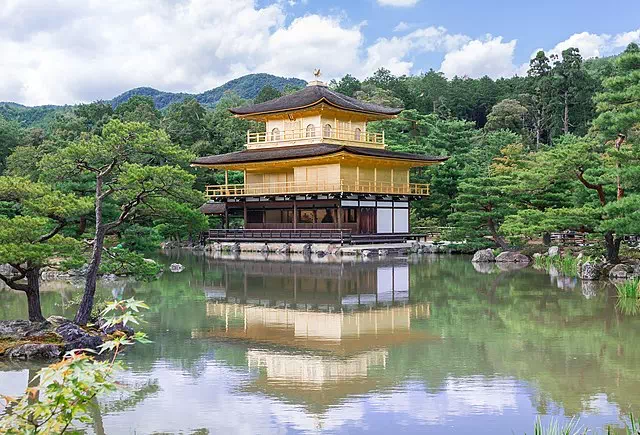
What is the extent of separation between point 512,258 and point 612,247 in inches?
257

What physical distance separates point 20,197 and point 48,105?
100934 millimetres

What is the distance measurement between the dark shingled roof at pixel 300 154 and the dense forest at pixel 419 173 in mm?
2628

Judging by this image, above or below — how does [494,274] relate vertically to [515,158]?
below

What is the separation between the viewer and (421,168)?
3834 cm

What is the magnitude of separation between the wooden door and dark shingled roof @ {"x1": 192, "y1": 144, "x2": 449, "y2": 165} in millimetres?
2634

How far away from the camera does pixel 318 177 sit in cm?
3294

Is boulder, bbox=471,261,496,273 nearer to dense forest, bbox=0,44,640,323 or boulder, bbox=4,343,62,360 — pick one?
dense forest, bbox=0,44,640,323

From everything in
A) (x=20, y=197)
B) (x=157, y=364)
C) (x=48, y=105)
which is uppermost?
(x=48, y=105)

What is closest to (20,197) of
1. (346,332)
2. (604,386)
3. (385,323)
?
(346,332)

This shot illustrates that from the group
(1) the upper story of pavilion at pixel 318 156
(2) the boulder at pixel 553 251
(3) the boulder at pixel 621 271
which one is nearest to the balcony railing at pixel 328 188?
(1) the upper story of pavilion at pixel 318 156

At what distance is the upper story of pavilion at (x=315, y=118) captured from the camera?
112 ft

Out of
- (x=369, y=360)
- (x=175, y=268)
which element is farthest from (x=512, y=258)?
(x=369, y=360)

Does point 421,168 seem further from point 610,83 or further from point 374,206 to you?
point 610,83

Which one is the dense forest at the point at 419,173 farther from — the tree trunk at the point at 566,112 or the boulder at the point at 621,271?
the boulder at the point at 621,271
